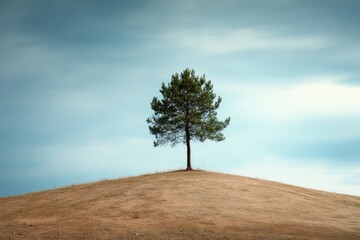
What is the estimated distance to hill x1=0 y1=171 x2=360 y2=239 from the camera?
70.9 feet

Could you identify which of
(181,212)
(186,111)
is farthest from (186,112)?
(181,212)

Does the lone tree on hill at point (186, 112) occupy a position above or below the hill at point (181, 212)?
above

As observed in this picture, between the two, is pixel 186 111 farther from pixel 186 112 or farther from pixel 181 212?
pixel 181 212

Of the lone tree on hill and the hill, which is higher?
the lone tree on hill

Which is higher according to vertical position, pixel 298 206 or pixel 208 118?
pixel 208 118

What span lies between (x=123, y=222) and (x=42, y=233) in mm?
4677

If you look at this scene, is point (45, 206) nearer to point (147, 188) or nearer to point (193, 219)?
point (147, 188)

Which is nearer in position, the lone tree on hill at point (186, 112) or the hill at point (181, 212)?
the hill at point (181, 212)

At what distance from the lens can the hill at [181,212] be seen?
70.9ft

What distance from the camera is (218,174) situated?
45.8 m

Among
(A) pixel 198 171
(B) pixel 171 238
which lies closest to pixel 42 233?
(B) pixel 171 238

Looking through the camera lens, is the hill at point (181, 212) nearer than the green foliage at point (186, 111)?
Yes

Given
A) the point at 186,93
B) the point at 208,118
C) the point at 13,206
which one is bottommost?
the point at 13,206

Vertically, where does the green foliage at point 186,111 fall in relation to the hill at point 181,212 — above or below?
above
